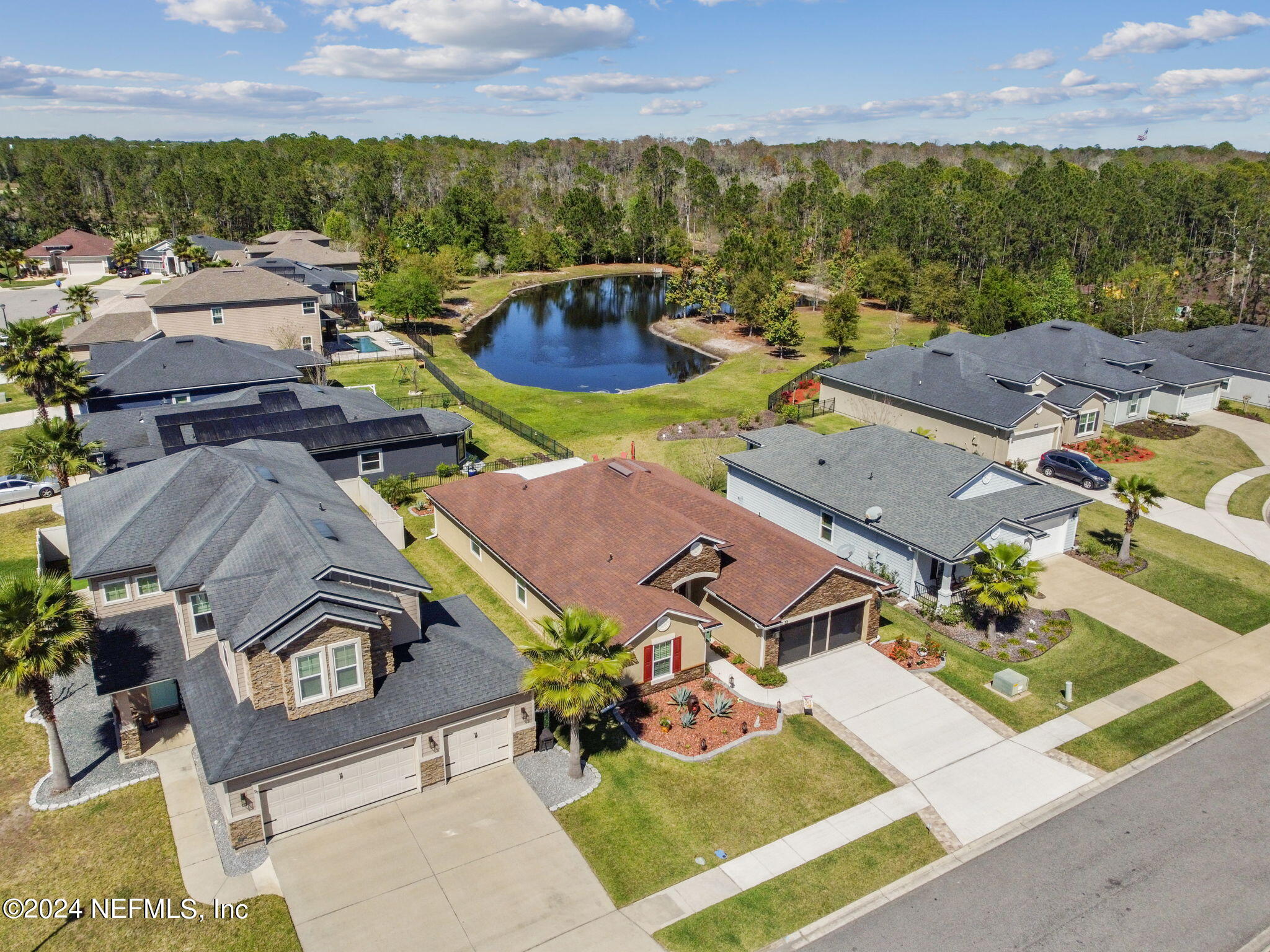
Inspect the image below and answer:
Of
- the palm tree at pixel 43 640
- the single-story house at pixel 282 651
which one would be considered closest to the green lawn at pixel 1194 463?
the single-story house at pixel 282 651

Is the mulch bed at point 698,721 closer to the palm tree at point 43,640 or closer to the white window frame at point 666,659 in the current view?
the white window frame at point 666,659

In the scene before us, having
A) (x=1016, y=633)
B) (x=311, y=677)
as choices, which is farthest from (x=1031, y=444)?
(x=311, y=677)

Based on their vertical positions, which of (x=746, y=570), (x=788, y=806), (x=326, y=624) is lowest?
(x=788, y=806)

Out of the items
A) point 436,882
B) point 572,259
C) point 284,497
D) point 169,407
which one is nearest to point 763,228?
point 572,259

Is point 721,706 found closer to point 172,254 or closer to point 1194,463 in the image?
point 1194,463

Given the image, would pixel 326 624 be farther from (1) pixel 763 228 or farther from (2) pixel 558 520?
(1) pixel 763 228

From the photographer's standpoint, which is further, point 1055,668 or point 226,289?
point 226,289
